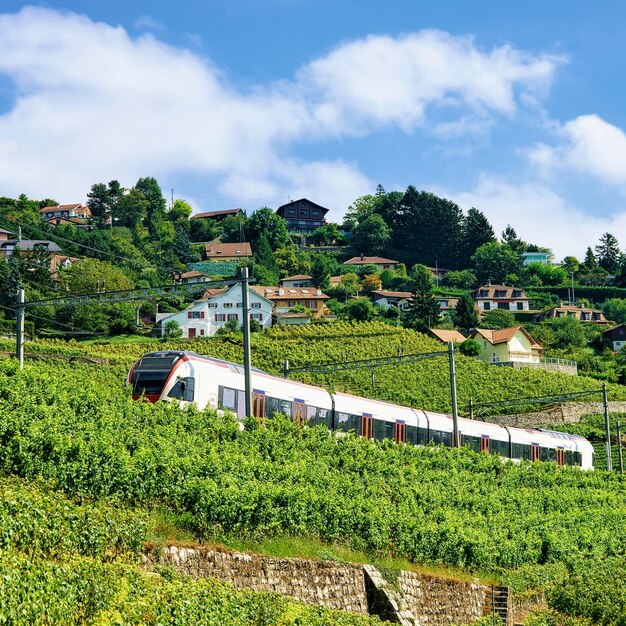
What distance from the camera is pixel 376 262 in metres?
136

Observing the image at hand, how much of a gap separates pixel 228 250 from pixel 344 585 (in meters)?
111

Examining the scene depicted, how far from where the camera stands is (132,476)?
59.9ft

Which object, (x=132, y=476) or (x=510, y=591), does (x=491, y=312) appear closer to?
(x=510, y=591)

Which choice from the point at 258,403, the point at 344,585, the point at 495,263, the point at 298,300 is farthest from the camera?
the point at 495,263

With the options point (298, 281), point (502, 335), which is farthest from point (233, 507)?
point (298, 281)

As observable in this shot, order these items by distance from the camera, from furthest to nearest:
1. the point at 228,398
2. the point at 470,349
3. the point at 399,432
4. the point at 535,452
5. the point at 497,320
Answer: the point at 497,320 < the point at 470,349 < the point at 535,452 < the point at 399,432 < the point at 228,398

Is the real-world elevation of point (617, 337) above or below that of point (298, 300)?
below

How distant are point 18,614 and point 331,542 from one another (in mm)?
11844

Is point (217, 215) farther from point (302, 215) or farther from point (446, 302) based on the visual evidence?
point (446, 302)

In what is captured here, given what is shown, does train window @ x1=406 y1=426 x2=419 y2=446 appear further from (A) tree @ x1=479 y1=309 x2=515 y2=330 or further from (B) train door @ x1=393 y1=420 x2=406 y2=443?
(A) tree @ x1=479 y1=309 x2=515 y2=330

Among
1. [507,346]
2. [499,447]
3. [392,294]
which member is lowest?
[499,447]

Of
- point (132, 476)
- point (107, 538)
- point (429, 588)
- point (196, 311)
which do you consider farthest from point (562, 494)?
point (196, 311)

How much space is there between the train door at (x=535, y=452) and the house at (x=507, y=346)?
3604 cm

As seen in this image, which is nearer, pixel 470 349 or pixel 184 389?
pixel 184 389
